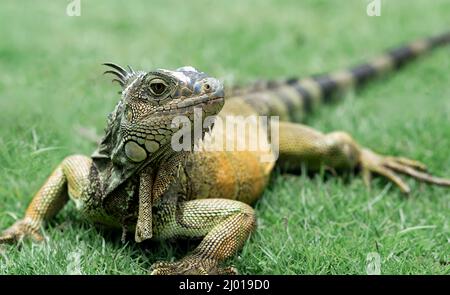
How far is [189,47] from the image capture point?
9.49 meters

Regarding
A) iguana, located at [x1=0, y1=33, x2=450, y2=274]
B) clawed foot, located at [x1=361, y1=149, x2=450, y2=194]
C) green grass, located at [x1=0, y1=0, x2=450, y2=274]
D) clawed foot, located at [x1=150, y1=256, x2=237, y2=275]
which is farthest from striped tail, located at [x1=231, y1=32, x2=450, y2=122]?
clawed foot, located at [x1=150, y1=256, x2=237, y2=275]

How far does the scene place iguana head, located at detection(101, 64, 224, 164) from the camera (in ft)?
13.0

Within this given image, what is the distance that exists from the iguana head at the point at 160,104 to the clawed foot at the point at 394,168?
2.59 m

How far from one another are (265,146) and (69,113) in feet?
7.28

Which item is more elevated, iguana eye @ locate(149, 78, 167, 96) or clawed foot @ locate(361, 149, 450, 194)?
iguana eye @ locate(149, 78, 167, 96)

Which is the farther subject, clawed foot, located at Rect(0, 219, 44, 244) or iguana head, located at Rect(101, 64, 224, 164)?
clawed foot, located at Rect(0, 219, 44, 244)

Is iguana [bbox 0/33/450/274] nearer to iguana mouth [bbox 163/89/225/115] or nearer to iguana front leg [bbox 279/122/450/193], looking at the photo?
iguana mouth [bbox 163/89/225/115]

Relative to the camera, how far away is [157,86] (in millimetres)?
4031

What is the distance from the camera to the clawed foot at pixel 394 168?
606cm

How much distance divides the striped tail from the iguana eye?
2.52 meters

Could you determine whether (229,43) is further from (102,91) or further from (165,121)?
(165,121)

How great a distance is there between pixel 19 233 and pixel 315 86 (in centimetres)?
408

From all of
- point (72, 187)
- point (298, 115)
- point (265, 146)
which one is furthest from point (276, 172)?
point (72, 187)

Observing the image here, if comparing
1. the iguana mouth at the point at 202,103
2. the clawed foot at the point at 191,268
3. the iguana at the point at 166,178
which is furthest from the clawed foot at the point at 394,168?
the iguana mouth at the point at 202,103
